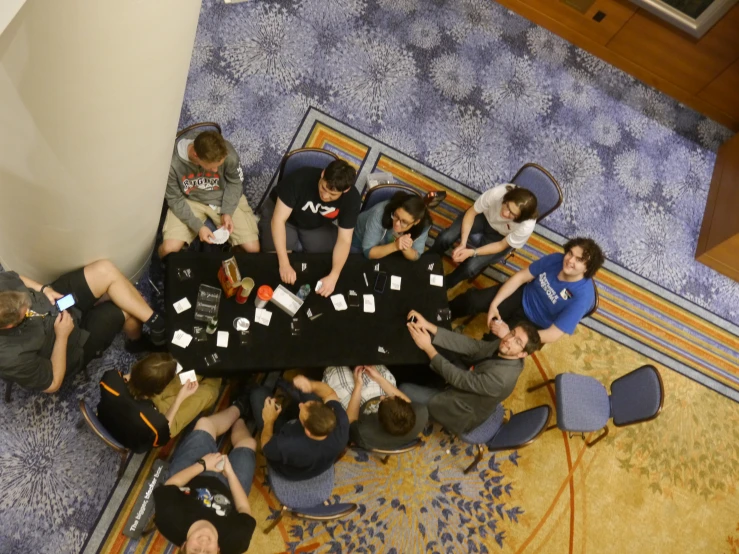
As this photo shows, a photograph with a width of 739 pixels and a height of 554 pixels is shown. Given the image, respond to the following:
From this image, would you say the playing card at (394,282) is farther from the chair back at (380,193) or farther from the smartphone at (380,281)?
the chair back at (380,193)

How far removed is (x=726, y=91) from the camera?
19.7ft

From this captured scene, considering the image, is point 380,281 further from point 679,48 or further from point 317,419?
point 679,48

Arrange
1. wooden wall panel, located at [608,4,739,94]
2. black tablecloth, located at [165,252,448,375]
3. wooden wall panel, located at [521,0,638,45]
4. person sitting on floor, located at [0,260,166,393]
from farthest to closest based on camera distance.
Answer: wooden wall panel, located at [521,0,638,45], wooden wall panel, located at [608,4,739,94], black tablecloth, located at [165,252,448,375], person sitting on floor, located at [0,260,166,393]

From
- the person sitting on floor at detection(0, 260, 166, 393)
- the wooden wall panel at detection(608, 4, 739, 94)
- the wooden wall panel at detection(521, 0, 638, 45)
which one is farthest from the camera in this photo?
the wooden wall panel at detection(521, 0, 638, 45)

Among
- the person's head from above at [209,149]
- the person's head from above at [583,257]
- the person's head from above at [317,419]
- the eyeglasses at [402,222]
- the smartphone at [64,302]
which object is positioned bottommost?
the smartphone at [64,302]

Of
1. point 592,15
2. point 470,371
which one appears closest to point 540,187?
point 470,371

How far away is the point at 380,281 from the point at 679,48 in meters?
4.42

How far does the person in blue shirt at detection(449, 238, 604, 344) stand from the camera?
3998 millimetres

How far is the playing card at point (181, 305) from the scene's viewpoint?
3506 millimetres

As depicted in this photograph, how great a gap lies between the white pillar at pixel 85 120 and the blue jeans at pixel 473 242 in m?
2.30

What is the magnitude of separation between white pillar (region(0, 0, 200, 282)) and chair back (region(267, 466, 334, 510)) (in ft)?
6.02

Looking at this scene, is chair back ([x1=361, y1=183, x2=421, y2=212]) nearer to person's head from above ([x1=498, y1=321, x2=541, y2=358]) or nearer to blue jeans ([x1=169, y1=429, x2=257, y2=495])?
person's head from above ([x1=498, y1=321, x2=541, y2=358])

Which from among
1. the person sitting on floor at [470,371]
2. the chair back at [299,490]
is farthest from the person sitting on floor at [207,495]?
the person sitting on floor at [470,371]

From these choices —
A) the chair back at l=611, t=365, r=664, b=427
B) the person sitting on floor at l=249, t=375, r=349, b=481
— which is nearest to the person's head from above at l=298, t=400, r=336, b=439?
the person sitting on floor at l=249, t=375, r=349, b=481
